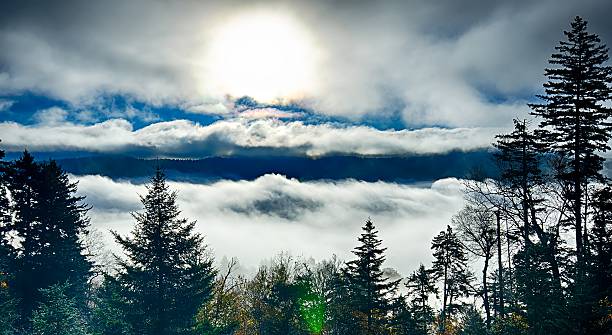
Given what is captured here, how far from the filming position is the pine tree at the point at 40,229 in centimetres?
3409

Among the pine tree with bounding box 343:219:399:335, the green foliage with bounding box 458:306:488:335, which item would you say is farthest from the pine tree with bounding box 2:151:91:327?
the green foliage with bounding box 458:306:488:335

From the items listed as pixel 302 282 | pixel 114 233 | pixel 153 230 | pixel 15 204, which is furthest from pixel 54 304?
pixel 302 282

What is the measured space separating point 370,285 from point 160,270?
645 inches

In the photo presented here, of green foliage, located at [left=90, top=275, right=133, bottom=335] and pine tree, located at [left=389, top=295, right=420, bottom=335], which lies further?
pine tree, located at [left=389, top=295, right=420, bottom=335]

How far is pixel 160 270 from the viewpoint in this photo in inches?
1188

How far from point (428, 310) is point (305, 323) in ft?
41.7

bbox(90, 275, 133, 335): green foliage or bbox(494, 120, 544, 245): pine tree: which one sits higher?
bbox(494, 120, 544, 245): pine tree

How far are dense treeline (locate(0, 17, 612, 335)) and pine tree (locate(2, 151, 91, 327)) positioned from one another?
86 millimetres

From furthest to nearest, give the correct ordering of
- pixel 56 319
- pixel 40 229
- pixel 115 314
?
pixel 40 229 < pixel 115 314 < pixel 56 319

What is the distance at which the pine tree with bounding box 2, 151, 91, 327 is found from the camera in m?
34.1

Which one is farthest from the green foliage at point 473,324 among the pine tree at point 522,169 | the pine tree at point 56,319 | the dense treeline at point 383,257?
the pine tree at point 56,319

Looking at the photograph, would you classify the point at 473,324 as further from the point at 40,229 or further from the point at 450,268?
the point at 40,229

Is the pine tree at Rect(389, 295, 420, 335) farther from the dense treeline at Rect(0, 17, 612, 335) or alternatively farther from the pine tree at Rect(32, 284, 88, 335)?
the pine tree at Rect(32, 284, 88, 335)

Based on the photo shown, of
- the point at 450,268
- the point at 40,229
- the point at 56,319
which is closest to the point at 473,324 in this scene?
the point at 450,268
